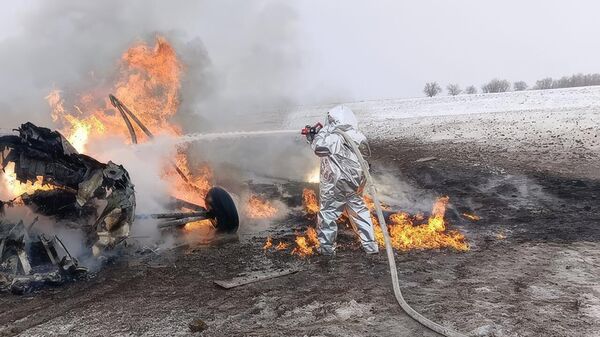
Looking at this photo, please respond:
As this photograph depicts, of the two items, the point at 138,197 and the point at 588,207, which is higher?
the point at 138,197

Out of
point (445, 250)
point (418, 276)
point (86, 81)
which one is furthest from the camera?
point (86, 81)

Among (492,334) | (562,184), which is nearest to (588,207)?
(562,184)

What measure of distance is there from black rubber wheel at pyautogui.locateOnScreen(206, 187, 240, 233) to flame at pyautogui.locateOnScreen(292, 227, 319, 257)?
3.99 ft

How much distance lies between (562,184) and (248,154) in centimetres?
885

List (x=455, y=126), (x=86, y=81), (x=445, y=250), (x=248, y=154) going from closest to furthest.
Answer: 1. (x=445, y=250)
2. (x=86, y=81)
3. (x=248, y=154)
4. (x=455, y=126)

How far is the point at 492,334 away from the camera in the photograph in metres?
3.71

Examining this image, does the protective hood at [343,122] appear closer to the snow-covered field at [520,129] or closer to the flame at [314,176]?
the flame at [314,176]

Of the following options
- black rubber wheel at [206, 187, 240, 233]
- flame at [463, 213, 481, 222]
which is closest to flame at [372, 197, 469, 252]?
flame at [463, 213, 481, 222]

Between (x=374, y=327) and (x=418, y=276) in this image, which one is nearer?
(x=374, y=327)

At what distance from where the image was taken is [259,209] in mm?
8820

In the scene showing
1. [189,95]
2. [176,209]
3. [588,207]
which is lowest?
[588,207]

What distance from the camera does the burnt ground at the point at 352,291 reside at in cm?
403

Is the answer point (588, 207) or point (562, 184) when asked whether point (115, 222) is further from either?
point (562, 184)

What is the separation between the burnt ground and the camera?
4.03m
